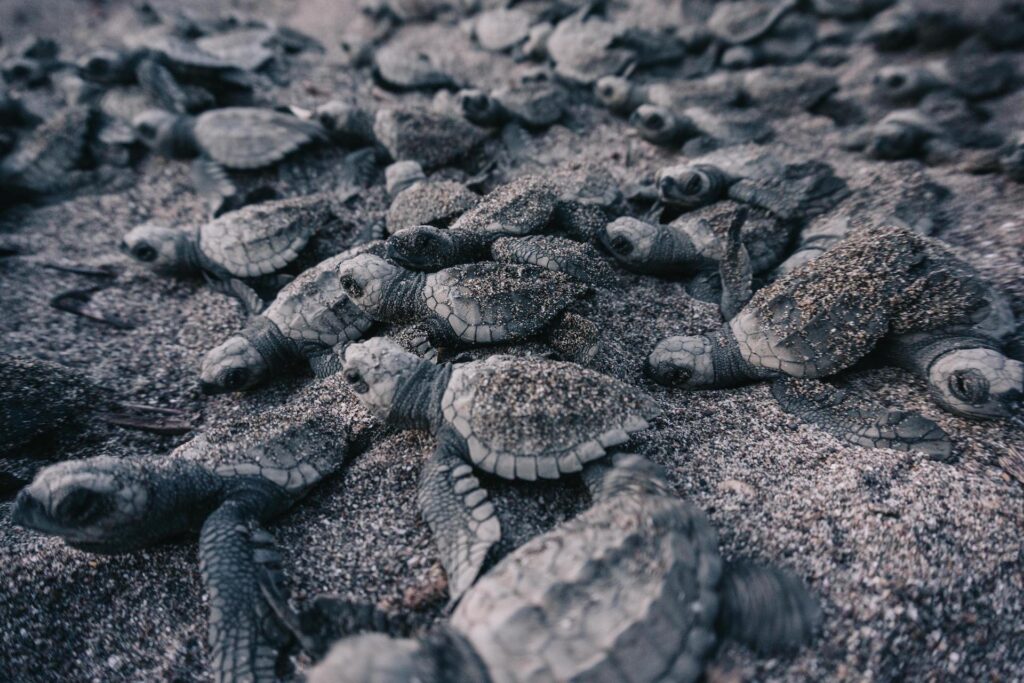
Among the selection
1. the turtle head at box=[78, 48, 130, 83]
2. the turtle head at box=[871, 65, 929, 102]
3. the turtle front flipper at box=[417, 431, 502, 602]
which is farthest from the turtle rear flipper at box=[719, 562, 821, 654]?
the turtle head at box=[78, 48, 130, 83]

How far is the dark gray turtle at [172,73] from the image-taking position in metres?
4.93

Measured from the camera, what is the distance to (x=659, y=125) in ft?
14.5

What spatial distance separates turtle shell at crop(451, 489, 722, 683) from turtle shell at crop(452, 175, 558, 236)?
5.67ft

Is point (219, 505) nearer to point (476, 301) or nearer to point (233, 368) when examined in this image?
point (233, 368)

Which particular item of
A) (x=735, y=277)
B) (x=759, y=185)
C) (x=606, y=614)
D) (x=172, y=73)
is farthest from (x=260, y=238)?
(x=759, y=185)

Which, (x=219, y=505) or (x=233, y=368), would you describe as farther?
(x=233, y=368)

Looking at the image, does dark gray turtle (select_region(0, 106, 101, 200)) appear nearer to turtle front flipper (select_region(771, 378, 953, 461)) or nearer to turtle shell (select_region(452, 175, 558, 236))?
turtle shell (select_region(452, 175, 558, 236))

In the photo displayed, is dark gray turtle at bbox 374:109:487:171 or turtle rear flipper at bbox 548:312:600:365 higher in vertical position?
dark gray turtle at bbox 374:109:487:171

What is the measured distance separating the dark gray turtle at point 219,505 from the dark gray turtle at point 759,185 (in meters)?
2.59

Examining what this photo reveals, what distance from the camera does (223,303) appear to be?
3.52m

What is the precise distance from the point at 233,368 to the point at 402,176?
5.79ft

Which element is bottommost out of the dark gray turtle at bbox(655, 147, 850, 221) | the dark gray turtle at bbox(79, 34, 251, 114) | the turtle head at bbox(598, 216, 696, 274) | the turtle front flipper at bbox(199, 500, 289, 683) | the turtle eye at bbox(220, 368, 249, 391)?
the turtle front flipper at bbox(199, 500, 289, 683)

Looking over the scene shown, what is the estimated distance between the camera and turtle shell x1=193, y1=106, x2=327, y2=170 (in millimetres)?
4184

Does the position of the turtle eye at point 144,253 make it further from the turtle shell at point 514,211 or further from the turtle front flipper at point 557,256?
the turtle front flipper at point 557,256
